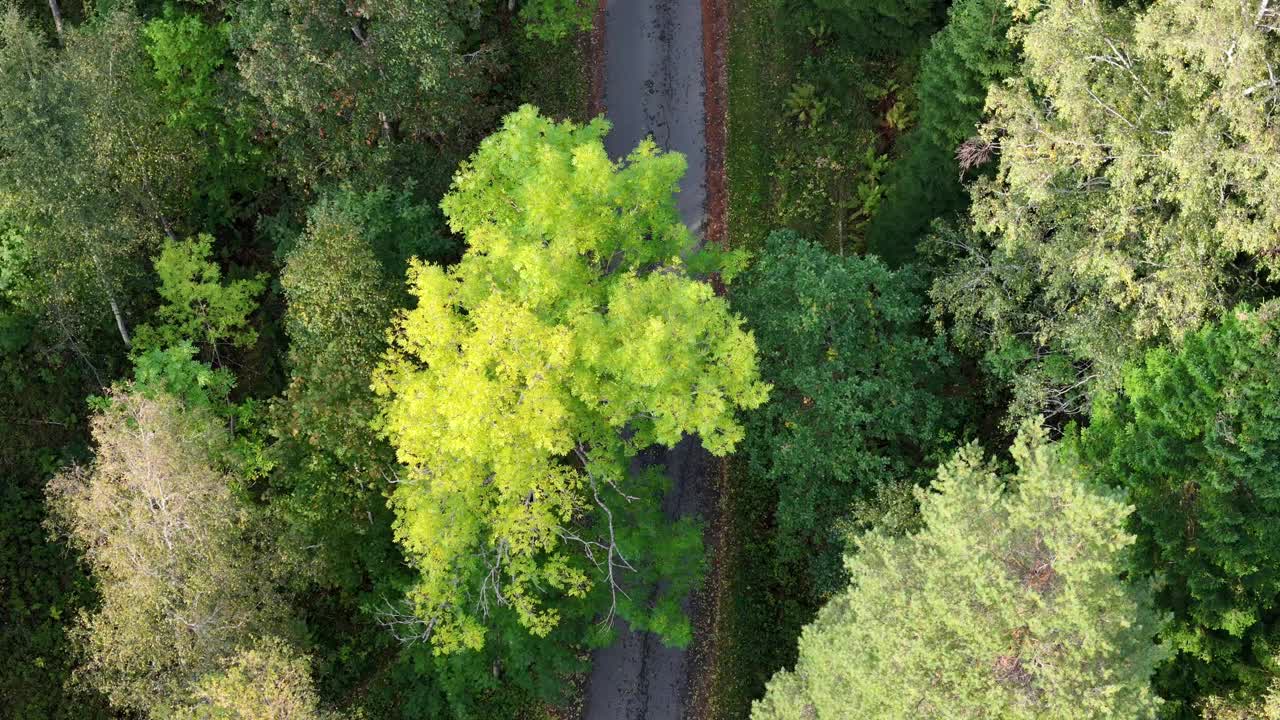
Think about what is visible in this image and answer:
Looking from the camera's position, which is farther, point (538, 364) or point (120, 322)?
point (120, 322)

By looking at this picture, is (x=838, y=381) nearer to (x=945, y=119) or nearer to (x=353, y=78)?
(x=945, y=119)

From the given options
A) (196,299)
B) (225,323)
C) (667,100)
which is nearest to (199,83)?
(196,299)

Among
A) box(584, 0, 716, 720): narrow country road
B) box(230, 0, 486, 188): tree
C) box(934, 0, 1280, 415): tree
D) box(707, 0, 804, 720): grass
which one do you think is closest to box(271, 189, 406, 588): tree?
box(230, 0, 486, 188): tree

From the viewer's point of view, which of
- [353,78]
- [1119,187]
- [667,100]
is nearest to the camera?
[1119,187]

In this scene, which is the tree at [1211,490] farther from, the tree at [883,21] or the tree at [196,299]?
the tree at [196,299]

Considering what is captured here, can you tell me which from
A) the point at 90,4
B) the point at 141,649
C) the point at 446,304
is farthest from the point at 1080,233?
the point at 90,4

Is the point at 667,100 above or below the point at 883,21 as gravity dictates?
below

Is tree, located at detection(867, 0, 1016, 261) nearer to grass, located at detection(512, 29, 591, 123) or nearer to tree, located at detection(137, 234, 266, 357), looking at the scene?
grass, located at detection(512, 29, 591, 123)
